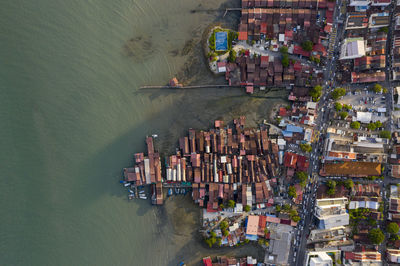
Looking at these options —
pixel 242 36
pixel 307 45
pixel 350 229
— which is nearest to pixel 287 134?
pixel 307 45

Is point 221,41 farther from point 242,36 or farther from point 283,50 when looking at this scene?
point 283,50

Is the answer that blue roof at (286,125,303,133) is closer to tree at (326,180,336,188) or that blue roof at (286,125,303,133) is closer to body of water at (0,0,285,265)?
body of water at (0,0,285,265)

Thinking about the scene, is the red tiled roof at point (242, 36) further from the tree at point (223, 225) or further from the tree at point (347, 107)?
the tree at point (223, 225)

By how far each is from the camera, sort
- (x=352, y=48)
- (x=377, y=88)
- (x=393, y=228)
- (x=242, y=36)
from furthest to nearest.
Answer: (x=242, y=36)
(x=393, y=228)
(x=377, y=88)
(x=352, y=48)

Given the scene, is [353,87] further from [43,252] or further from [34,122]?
[43,252]

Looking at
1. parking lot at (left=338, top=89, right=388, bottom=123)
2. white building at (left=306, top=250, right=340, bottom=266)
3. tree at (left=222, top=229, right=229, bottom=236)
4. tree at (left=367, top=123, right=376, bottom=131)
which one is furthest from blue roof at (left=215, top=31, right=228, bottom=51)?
white building at (left=306, top=250, right=340, bottom=266)
